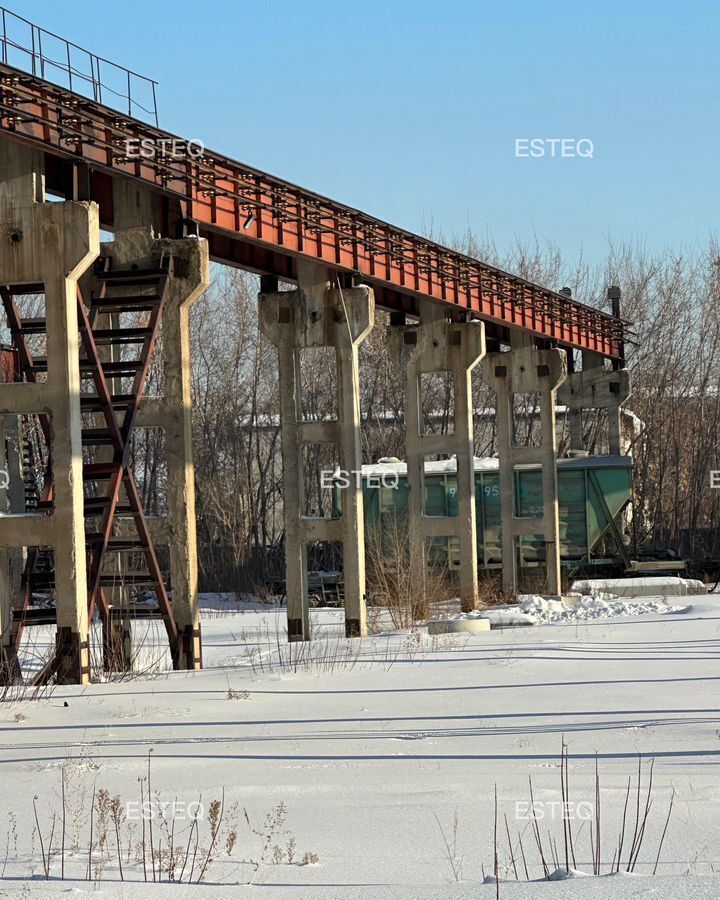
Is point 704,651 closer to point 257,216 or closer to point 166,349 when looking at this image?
point 166,349

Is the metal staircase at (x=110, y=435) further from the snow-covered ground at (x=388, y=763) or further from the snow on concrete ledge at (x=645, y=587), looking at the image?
the snow on concrete ledge at (x=645, y=587)

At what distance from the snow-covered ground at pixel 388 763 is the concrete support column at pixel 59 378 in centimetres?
118

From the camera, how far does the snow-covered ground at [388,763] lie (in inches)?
251

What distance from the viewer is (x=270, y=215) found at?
21047mm

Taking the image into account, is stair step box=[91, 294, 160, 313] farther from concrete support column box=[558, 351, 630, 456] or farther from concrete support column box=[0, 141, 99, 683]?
concrete support column box=[558, 351, 630, 456]

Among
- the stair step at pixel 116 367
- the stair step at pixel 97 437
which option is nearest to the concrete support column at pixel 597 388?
the stair step at pixel 116 367

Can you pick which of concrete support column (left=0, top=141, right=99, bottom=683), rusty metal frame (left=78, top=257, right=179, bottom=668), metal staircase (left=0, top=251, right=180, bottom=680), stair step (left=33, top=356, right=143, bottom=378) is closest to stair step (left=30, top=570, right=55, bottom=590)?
metal staircase (left=0, top=251, right=180, bottom=680)

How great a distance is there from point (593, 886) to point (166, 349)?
43.2 ft

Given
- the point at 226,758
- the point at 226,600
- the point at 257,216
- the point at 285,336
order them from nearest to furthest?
the point at 226,758 < the point at 257,216 < the point at 285,336 < the point at 226,600

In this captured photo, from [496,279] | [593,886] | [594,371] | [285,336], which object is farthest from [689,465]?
[593,886]

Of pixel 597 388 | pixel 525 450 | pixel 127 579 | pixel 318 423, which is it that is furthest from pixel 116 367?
pixel 597 388

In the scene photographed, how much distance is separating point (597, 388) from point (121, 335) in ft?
79.5

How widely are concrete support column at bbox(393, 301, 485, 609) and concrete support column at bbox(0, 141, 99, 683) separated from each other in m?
14.0

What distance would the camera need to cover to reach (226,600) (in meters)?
38.3
